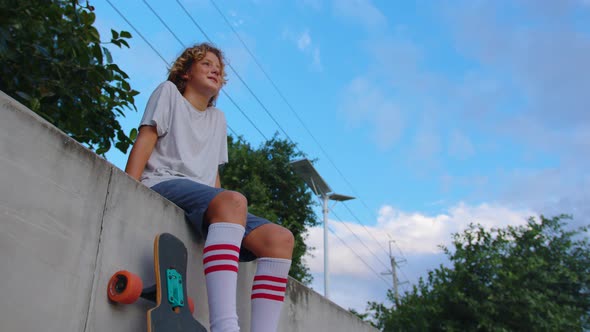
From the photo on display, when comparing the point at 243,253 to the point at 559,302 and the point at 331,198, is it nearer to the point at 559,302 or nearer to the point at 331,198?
the point at 559,302

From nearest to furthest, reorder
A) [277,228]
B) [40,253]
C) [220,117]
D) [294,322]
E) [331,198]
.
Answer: [40,253], [277,228], [220,117], [294,322], [331,198]

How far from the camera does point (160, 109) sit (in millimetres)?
2273

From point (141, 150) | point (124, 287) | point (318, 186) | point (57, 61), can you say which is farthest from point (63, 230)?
point (318, 186)

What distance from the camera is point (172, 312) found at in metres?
1.61

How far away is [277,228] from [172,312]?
2.13 feet

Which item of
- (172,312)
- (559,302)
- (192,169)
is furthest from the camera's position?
(559,302)

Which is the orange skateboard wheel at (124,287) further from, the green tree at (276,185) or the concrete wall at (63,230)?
the green tree at (276,185)

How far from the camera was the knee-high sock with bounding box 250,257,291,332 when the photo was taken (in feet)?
6.66

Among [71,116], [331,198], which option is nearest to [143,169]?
[71,116]

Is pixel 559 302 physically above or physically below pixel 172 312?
above

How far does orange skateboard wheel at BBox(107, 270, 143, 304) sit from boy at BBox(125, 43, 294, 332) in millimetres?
292

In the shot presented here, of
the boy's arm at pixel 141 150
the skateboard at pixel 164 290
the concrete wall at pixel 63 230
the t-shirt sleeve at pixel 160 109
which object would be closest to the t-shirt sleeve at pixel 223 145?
the t-shirt sleeve at pixel 160 109

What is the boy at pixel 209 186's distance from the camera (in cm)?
183

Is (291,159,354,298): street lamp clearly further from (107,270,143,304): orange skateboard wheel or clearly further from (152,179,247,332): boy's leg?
(107,270,143,304): orange skateboard wheel
